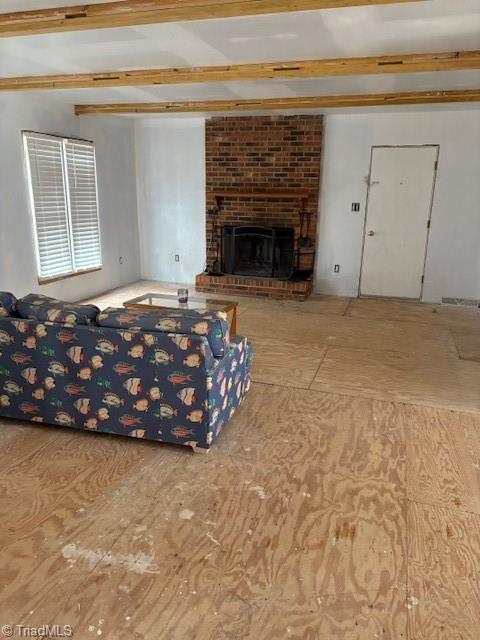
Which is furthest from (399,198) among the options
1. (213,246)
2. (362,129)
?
(213,246)

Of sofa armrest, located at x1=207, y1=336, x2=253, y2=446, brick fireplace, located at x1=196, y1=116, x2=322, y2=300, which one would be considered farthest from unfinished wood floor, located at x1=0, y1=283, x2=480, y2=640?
brick fireplace, located at x1=196, y1=116, x2=322, y2=300

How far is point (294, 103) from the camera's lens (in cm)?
501

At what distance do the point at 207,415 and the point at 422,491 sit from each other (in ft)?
3.84

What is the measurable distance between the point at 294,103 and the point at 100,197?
2820 millimetres

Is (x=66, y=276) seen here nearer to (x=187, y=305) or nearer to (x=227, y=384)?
(x=187, y=305)

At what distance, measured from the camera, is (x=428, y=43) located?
3031mm

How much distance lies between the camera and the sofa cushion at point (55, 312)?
267 cm

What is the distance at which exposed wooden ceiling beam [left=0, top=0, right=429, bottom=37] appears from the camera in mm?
2250

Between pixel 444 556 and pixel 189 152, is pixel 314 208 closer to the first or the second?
pixel 189 152

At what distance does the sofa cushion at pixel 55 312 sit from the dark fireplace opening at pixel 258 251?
411 centimetres

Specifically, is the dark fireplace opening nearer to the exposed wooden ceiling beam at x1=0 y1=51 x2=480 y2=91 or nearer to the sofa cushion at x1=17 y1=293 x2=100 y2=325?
the exposed wooden ceiling beam at x1=0 y1=51 x2=480 y2=91

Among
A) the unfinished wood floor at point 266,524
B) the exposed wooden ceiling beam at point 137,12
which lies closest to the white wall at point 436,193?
Result: the unfinished wood floor at point 266,524

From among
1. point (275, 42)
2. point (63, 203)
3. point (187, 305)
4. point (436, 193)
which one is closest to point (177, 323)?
point (187, 305)

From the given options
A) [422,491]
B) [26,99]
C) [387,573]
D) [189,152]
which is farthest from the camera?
[189,152]
